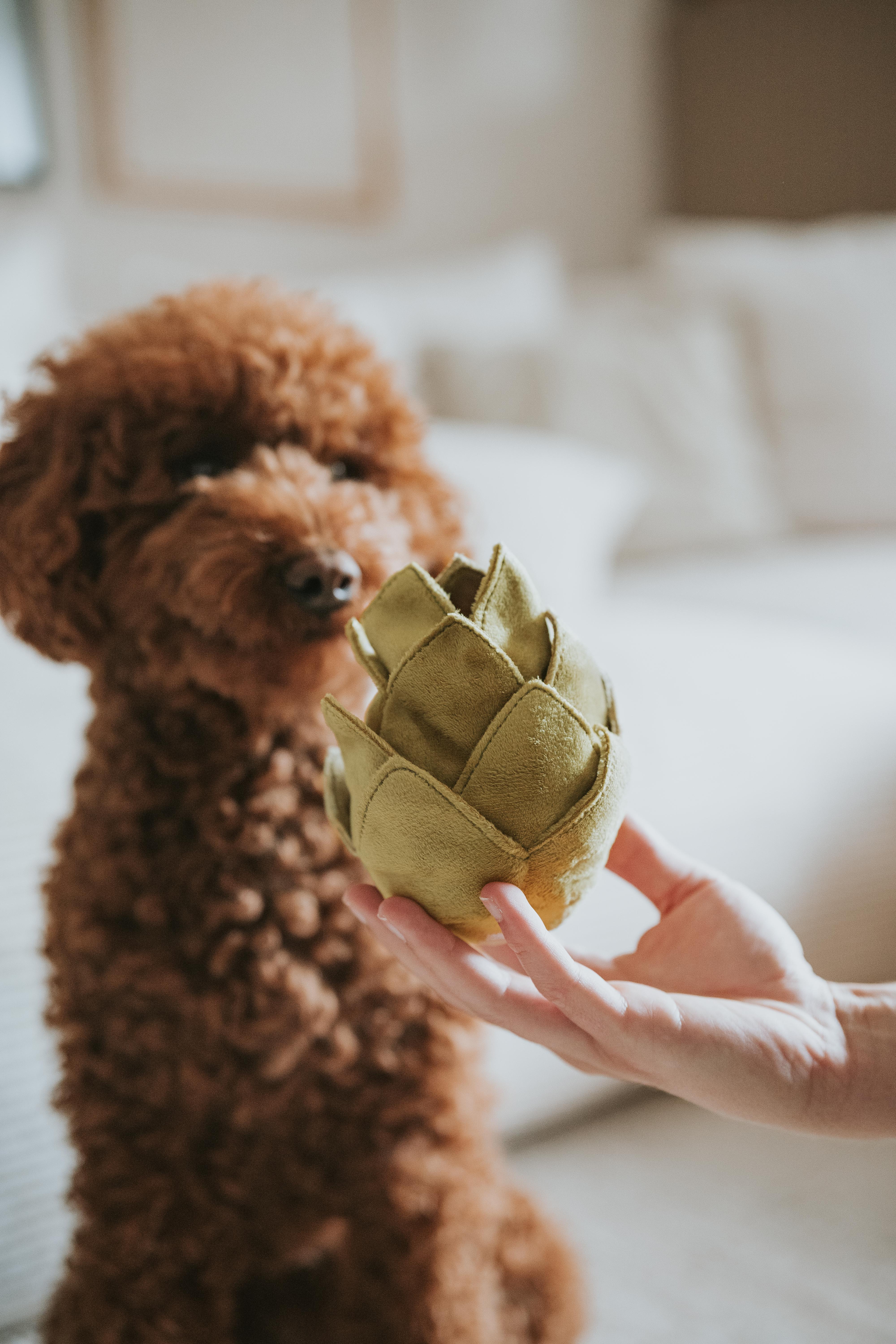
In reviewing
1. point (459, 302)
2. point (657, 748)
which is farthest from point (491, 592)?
point (459, 302)

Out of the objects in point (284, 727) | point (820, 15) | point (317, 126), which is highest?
point (820, 15)

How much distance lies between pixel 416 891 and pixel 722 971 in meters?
0.21

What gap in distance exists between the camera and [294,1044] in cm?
64

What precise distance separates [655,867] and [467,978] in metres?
0.17

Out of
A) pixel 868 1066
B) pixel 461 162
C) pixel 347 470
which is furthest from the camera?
pixel 461 162

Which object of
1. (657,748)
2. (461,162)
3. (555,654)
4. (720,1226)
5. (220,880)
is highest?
(461,162)

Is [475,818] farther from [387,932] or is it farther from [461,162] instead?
[461,162]

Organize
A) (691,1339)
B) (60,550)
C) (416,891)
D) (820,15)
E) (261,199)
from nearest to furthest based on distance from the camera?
1. (416,891)
2. (60,550)
3. (691,1339)
4. (261,199)
5. (820,15)

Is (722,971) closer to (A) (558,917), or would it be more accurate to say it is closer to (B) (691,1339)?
(A) (558,917)

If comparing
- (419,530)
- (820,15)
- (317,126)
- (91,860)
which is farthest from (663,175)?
(91,860)

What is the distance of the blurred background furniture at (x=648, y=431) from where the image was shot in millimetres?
926

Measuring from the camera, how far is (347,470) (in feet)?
2.47

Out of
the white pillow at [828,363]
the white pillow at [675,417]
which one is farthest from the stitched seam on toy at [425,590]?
the white pillow at [828,363]

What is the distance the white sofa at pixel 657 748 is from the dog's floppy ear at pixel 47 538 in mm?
256
